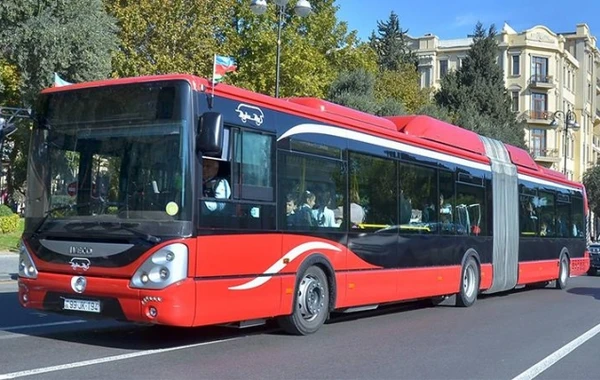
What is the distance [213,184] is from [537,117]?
67377 mm

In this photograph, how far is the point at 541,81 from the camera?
71.9 meters

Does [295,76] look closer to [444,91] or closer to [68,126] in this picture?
[444,91]

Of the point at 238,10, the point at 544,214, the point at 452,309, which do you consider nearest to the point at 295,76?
the point at 238,10

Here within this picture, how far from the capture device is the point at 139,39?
37.0 meters

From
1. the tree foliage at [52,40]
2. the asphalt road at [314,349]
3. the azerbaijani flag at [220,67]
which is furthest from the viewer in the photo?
the tree foliage at [52,40]

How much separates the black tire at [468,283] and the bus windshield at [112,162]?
27.9 feet

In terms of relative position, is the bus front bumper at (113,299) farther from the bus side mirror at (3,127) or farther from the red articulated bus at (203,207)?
the bus side mirror at (3,127)

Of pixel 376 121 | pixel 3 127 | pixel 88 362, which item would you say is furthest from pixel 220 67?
pixel 3 127

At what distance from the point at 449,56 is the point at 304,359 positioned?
7014cm

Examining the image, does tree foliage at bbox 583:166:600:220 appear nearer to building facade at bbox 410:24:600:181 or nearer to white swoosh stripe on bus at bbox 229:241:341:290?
building facade at bbox 410:24:600:181

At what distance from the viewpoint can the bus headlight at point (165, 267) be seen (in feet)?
28.3

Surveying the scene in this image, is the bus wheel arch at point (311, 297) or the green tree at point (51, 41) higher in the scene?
the green tree at point (51, 41)

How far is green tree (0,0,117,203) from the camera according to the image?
91.9 ft

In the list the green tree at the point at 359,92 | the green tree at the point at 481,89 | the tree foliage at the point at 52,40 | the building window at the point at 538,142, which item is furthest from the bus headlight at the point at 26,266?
the building window at the point at 538,142
